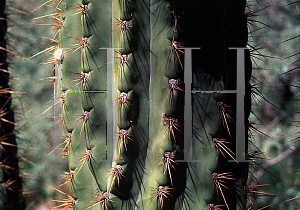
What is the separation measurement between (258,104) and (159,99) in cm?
76

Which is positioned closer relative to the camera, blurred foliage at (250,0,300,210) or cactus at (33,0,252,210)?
cactus at (33,0,252,210)

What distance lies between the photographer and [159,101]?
3.36ft

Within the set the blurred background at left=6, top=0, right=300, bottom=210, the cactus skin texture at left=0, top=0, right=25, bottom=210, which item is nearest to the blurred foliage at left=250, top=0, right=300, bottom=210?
the blurred background at left=6, top=0, right=300, bottom=210

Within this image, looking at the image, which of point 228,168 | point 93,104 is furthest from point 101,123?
point 228,168

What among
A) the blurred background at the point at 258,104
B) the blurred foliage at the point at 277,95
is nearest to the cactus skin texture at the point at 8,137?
the blurred background at the point at 258,104

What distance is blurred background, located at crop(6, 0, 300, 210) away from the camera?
150cm

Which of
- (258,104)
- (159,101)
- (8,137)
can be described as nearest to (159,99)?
(159,101)

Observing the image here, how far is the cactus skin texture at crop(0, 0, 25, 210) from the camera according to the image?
1.45 metres

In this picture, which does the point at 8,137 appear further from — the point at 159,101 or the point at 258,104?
the point at 258,104

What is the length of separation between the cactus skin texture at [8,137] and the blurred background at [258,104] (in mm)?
30

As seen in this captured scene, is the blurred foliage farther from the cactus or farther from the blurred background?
the cactus

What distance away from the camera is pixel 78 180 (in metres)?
1.16

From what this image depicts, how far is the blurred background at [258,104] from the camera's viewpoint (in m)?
1.50

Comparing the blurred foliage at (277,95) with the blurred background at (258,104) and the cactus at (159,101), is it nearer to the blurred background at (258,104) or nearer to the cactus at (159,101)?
the blurred background at (258,104)
